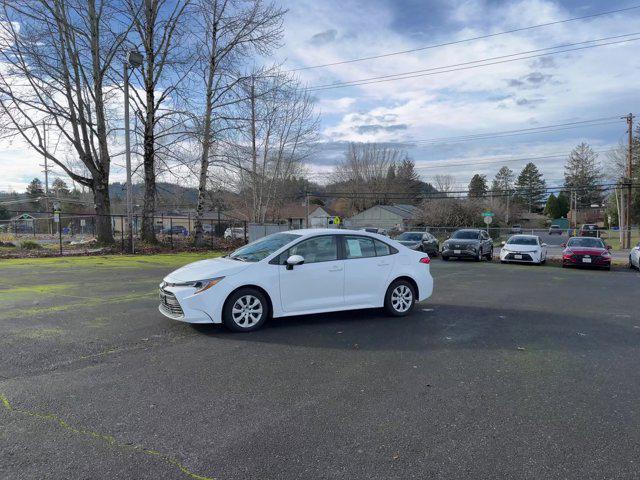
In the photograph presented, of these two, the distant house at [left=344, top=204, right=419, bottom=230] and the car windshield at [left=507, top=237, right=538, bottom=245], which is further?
the distant house at [left=344, top=204, right=419, bottom=230]

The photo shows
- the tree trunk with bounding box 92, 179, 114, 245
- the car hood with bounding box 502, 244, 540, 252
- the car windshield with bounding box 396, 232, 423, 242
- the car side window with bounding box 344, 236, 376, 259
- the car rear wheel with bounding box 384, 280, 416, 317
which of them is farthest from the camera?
the car windshield with bounding box 396, 232, 423, 242

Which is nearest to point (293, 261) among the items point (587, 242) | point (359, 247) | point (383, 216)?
point (359, 247)

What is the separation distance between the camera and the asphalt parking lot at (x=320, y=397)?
3.02m

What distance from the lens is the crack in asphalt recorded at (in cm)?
292

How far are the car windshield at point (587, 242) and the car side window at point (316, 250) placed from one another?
17.5 m

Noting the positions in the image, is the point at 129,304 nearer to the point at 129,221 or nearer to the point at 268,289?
the point at 268,289

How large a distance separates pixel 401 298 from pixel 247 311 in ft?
9.27

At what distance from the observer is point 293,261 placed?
652 cm

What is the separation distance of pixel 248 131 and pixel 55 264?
545 inches

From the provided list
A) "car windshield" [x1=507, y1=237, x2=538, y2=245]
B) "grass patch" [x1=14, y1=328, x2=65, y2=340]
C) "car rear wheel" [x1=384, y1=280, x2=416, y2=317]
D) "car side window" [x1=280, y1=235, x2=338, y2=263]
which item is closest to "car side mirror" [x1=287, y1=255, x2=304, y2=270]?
"car side window" [x1=280, y1=235, x2=338, y2=263]

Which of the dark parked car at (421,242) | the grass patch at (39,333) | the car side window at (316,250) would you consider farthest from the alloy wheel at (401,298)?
the dark parked car at (421,242)

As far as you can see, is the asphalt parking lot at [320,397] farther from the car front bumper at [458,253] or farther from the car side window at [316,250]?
the car front bumper at [458,253]

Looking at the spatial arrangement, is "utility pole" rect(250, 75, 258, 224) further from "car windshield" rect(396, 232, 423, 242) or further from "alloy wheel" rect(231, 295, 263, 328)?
"alloy wheel" rect(231, 295, 263, 328)

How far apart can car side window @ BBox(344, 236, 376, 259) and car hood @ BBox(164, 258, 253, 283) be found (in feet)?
5.60
